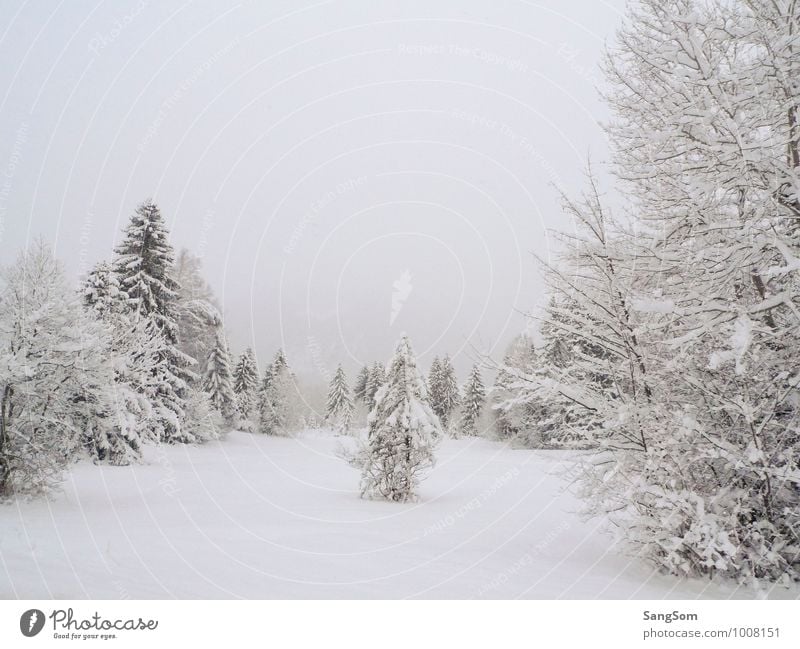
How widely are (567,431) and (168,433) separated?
27259 mm

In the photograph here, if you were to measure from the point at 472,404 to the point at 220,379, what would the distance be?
25.9 m

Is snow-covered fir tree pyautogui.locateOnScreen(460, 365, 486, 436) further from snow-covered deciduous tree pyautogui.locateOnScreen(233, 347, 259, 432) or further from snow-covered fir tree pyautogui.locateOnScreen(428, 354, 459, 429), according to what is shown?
snow-covered deciduous tree pyautogui.locateOnScreen(233, 347, 259, 432)

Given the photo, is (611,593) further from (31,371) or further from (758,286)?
(31,371)

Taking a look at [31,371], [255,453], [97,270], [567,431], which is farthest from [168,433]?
[567,431]

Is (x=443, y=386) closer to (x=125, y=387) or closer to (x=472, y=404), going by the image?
(x=472, y=404)

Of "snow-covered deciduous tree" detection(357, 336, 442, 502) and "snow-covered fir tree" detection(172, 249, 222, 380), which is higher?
"snow-covered fir tree" detection(172, 249, 222, 380)

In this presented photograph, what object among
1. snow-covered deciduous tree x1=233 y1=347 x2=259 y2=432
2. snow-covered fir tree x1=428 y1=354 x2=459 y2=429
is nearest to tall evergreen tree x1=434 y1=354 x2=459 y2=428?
snow-covered fir tree x1=428 y1=354 x2=459 y2=429

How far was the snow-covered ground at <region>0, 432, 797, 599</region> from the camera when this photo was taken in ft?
15.4

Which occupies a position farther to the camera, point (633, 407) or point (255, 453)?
point (255, 453)

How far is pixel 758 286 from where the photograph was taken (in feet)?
16.0

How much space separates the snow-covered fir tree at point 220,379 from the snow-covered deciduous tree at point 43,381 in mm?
21761

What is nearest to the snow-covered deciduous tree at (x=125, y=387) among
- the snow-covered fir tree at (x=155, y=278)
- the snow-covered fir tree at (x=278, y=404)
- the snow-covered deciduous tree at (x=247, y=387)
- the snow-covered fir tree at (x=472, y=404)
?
the snow-covered fir tree at (x=155, y=278)

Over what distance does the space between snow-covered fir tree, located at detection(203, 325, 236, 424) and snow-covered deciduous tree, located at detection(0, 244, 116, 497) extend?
2176 cm
